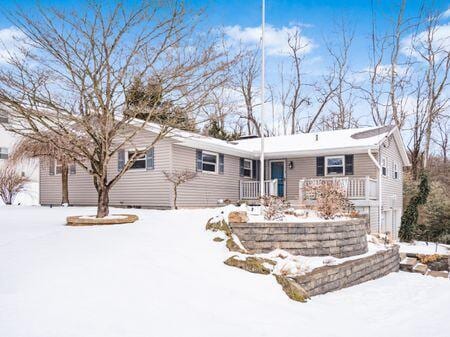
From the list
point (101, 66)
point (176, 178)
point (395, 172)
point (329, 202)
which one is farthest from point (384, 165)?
point (101, 66)

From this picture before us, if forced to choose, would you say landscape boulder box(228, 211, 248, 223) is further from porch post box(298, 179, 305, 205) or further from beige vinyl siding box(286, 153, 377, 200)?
beige vinyl siding box(286, 153, 377, 200)

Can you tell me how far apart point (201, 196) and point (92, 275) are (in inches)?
406

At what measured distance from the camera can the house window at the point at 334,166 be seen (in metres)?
16.6

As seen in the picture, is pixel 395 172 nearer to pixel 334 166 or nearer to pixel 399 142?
pixel 399 142

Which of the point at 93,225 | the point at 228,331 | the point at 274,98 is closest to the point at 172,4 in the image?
the point at 93,225

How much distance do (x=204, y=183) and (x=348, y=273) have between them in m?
8.43

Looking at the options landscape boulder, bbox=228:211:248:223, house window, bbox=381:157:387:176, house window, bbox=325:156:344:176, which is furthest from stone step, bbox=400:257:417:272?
house window, bbox=381:157:387:176

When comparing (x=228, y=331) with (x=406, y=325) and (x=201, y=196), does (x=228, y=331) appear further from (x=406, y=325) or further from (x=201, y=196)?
(x=201, y=196)

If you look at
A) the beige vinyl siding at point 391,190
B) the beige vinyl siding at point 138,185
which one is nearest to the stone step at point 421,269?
the beige vinyl siding at point 391,190

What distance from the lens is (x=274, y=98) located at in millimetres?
30469

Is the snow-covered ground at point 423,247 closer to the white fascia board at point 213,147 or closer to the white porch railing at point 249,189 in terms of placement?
the white porch railing at point 249,189

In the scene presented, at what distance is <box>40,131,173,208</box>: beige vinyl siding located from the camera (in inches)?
573

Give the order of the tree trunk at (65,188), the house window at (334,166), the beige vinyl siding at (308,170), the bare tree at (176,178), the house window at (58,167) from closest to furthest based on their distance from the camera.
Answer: the bare tree at (176,178), the beige vinyl siding at (308,170), the house window at (334,166), the tree trunk at (65,188), the house window at (58,167)

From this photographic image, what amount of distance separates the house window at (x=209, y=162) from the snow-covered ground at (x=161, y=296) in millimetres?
7524
